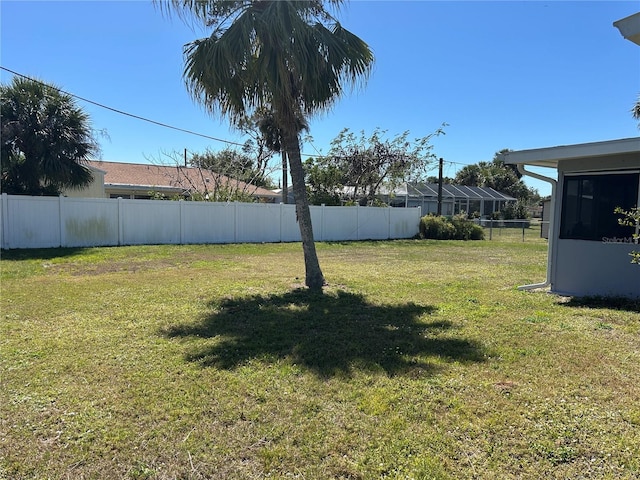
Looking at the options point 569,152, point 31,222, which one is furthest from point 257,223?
point 569,152

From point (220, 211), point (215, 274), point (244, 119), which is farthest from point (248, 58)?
point (220, 211)

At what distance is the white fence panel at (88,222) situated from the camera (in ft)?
46.6

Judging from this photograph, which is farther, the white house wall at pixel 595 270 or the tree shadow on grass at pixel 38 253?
the tree shadow on grass at pixel 38 253

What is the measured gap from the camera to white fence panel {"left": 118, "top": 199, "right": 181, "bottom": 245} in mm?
15508

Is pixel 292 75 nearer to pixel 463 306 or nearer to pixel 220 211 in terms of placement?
pixel 463 306

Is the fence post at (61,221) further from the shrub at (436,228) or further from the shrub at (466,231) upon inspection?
the shrub at (466,231)

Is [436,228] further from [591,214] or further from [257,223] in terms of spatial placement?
[591,214]

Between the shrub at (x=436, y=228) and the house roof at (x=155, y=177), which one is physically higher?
the house roof at (x=155, y=177)

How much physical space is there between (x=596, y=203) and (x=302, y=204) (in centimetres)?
501

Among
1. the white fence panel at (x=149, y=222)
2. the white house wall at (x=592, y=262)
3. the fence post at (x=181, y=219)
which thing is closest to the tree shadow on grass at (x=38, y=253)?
the white fence panel at (x=149, y=222)

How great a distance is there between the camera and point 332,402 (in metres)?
3.39

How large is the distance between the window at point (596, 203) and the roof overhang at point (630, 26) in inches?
118

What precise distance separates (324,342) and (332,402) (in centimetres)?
149

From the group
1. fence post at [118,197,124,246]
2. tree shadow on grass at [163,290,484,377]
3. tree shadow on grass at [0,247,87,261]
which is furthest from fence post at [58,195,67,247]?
tree shadow on grass at [163,290,484,377]
